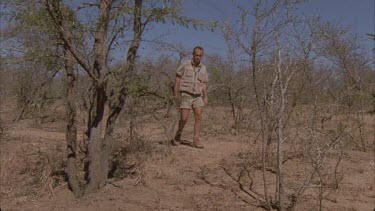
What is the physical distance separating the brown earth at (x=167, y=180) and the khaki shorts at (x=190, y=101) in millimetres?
628

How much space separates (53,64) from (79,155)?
65.3 inches

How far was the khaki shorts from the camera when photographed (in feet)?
20.1

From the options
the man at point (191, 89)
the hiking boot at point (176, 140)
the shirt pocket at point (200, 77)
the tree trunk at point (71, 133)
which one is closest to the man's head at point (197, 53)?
the man at point (191, 89)

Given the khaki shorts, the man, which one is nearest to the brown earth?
the man

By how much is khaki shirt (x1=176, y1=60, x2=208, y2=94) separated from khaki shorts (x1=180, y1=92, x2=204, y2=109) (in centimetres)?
8

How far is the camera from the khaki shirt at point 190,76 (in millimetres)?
6121

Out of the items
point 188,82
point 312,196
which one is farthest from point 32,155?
point 312,196

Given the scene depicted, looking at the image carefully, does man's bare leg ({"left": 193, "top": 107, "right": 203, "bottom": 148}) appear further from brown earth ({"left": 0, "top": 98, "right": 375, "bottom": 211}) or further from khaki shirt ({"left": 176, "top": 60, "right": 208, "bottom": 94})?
khaki shirt ({"left": 176, "top": 60, "right": 208, "bottom": 94})

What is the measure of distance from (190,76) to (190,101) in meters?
0.37

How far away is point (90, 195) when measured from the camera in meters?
4.25

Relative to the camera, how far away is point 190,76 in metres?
6.13

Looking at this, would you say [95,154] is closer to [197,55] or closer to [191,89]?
[191,89]

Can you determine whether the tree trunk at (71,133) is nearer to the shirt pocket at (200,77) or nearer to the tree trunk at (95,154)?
the tree trunk at (95,154)

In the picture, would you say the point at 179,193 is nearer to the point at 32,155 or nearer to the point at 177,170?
the point at 177,170
